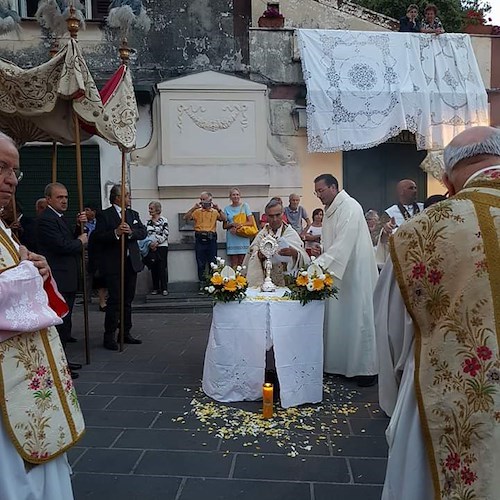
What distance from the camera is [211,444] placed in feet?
12.7

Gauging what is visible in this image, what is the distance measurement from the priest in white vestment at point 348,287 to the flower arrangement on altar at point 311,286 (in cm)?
40

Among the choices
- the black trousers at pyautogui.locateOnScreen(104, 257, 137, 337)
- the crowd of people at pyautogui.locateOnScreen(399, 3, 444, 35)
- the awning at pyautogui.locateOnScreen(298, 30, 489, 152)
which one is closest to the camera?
the black trousers at pyautogui.locateOnScreen(104, 257, 137, 337)

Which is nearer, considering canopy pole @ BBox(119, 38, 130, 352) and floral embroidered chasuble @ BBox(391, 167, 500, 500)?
floral embroidered chasuble @ BBox(391, 167, 500, 500)

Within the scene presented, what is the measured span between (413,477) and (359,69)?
921cm

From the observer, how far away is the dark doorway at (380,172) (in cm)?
1095

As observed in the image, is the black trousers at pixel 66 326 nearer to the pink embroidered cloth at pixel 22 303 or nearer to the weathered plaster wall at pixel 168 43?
the pink embroidered cloth at pixel 22 303

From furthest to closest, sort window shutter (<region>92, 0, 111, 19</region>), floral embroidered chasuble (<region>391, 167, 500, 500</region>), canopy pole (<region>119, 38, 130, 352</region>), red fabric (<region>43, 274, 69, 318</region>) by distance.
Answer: window shutter (<region>92, 0, 111, 19</region>) < canopy pole (<region>119, 38, 130, 352</region>) < red fabric (<region>43, 274, 69, 318</region>) < floral embroidered chasuble (<region>391, 167, 500, 500</region>)

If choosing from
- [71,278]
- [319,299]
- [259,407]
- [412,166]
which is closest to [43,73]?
[71,278]

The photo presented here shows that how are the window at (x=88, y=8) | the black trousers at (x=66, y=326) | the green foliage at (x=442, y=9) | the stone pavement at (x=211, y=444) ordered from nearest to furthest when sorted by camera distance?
the stone pavement at (x=211, y=444), the black trousers at (x=66, y=326), the window at (x=88, y=8), the green foliage at (x=442, y=9)

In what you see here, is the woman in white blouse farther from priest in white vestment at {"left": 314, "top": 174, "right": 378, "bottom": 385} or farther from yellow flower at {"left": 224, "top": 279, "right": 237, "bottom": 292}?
yellow flower at {"left": 224, "top": 279, "right": 237, "bottom": 292}

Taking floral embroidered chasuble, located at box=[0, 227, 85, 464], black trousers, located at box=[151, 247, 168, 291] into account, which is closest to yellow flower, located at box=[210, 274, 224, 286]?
floral embroidered chasuble, located at box=[0, 227, 85, 464]

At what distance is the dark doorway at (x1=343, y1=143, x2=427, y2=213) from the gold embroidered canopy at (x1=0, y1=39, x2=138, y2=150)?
5.74 m

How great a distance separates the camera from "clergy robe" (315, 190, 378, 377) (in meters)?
5.24

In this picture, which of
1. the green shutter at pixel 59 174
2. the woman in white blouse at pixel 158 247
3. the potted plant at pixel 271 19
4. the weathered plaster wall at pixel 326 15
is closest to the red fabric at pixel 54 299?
the woman in white blouse at pixel 158 247
